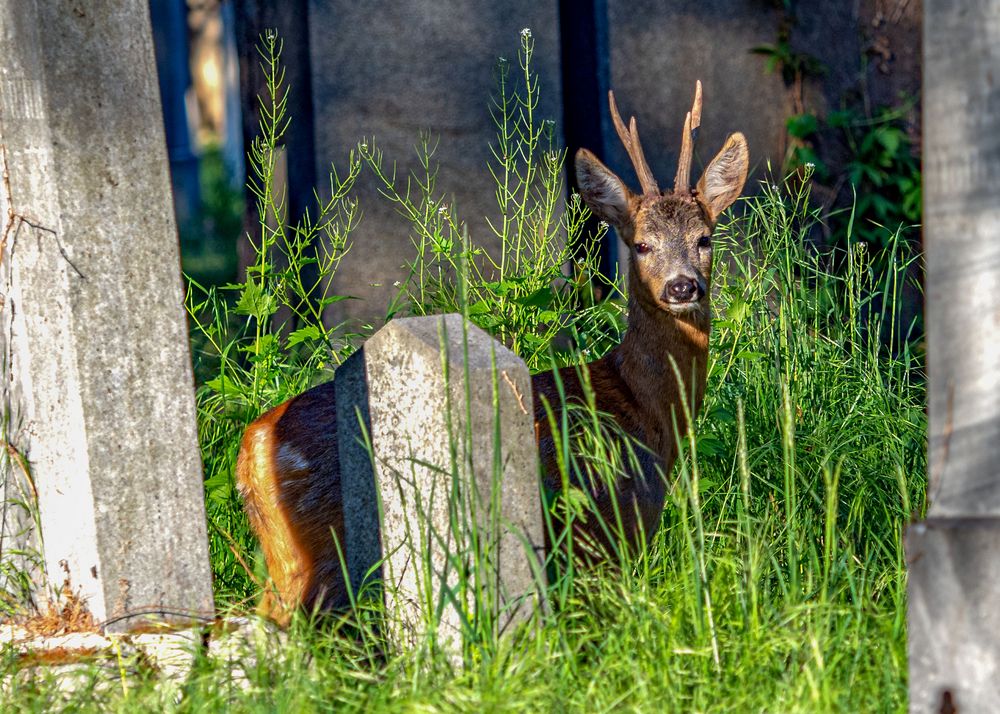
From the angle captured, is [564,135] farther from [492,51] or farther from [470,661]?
[470,661]

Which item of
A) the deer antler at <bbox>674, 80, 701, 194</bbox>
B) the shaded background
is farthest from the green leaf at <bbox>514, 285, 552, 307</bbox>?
the shaded background

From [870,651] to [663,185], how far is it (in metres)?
4.36

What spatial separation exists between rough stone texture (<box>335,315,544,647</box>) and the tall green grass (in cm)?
10

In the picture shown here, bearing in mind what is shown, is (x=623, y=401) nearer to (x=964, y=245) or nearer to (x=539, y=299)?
(x=539, y=299)

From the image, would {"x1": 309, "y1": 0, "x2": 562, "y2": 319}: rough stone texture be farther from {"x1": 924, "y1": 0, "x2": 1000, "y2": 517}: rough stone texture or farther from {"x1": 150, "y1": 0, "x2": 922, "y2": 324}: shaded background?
{"x1": 924, "y1": 0, "x2": 1000, "y2": 517}: rough stone texture

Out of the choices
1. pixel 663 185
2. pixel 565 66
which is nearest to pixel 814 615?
pixel 663 185

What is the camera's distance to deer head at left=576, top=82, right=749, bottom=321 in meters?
4.40

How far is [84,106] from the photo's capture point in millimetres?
3145

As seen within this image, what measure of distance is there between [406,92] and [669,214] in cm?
236

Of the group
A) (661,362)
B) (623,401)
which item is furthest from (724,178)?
(623,401)

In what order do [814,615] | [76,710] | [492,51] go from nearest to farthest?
[76,710] < [814,615] < [492,51]

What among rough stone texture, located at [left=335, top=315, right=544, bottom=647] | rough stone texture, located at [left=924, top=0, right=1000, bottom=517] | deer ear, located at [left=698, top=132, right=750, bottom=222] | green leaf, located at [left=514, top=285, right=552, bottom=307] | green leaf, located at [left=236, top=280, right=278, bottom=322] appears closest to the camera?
rough stone texture, located at [left=924, top=0, right=1000, bottom=517]

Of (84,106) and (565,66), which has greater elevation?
(565,66)

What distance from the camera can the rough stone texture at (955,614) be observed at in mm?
2482
